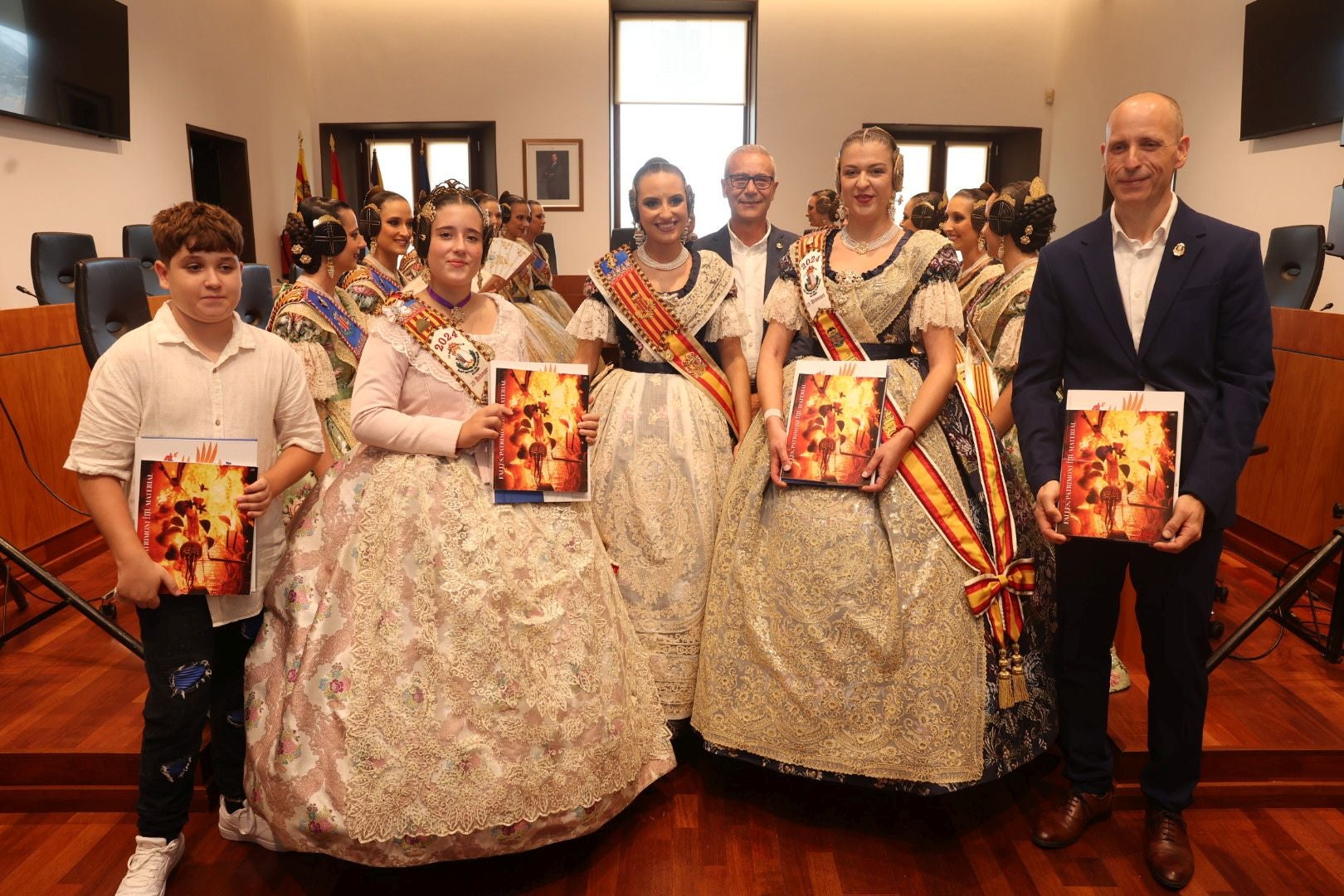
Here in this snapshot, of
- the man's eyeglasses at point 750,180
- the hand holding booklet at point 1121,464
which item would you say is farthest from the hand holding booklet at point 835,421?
the man's eyeglasses at point 750,180

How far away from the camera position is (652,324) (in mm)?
2352

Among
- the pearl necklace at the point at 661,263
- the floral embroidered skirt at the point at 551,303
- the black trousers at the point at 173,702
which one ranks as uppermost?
the pearl necklace at the point at 661,263

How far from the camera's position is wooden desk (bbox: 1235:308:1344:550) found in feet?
11.1

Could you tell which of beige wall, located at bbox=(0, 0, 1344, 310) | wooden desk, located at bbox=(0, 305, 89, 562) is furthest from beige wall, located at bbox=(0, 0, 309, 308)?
wooden desk, located at bbox=(0, 305, 89, 562)

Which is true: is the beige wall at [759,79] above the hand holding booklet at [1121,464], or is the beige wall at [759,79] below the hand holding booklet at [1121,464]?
above

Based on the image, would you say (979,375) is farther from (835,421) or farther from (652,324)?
(652,324)

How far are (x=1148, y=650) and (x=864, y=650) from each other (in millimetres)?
559

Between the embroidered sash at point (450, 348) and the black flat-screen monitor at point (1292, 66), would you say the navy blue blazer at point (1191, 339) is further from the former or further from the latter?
the black flat-screen monitor at point (1292, 66)

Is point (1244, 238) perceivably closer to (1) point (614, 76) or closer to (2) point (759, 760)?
(2) point (759, 760)

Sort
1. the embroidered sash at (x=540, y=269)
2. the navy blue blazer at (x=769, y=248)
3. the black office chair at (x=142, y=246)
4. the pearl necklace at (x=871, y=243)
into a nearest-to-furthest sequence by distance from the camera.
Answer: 1. the pearl necklace at (x=871, y=243)
2. the navy blue blazer at (x=769, y=248)
3. the embroidered sash at (x=540, y=269)
4. the black office chair at (x=142, y=246)

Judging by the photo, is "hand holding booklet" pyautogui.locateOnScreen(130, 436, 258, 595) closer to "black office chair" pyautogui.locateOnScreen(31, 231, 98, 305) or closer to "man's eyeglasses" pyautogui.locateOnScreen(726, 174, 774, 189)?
"man's eyeglasses" pyautogui.locateOnScreen(726, 174, 774, 189)

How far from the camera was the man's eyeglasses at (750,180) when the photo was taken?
3.00 meters

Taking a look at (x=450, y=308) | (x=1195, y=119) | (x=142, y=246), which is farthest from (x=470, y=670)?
(x=1195, y=119)

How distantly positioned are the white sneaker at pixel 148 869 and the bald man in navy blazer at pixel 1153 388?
1712 mm
